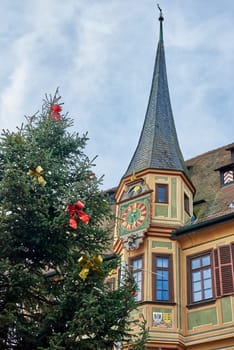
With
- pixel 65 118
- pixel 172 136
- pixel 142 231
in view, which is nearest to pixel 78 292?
pixel 65 118

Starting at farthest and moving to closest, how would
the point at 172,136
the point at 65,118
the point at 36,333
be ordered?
the point at 172,136 → the point at 65,118 → the point at 36,333

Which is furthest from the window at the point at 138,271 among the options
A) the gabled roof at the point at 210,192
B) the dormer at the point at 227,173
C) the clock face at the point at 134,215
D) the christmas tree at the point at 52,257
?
the christmas tree at the point at 52,257

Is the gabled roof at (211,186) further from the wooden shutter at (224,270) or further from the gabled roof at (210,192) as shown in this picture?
the wooden shutter at (224,270)

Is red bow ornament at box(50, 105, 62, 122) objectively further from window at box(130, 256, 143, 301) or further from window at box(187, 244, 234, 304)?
window at box(187, 244, 234, 304)

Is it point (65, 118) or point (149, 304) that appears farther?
point (149, 304)

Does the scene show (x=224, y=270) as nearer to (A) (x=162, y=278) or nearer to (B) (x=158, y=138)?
(A) (x=162, y=278)

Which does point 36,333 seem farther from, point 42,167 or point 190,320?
point 190,320

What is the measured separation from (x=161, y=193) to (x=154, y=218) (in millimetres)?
1090

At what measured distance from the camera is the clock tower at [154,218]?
1798cm

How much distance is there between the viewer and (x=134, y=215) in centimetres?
1978

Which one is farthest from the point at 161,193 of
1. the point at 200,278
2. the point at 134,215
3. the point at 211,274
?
the point at 211,274

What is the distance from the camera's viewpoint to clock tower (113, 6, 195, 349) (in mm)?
17984

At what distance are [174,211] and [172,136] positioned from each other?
163 inches

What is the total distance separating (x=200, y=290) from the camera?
18.0 meters
